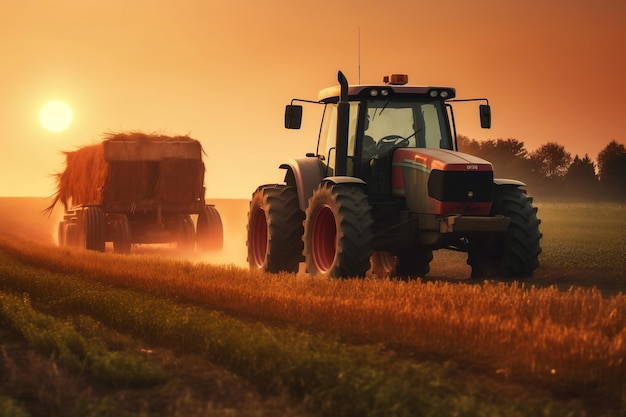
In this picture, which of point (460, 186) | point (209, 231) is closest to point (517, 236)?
point (460, 186)

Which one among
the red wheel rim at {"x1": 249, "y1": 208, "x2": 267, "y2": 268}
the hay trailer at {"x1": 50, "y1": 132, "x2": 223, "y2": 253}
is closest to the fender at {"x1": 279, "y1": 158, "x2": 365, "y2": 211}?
the red wheel rim at {"x1": 249, "y1": 208, "x2": 267, "y2": 268}

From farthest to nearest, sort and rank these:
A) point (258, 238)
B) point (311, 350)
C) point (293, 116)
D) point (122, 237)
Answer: point (122, 237), point (258, 238), point (293, 116), point (311, 350)

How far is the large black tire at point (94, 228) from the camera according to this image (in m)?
23.6

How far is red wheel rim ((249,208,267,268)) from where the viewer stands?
53.3 ft

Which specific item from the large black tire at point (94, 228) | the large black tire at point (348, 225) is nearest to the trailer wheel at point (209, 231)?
the large black tire at point (94, 228)

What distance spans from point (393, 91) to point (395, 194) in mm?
1461

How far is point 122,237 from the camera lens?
23547 millimetres

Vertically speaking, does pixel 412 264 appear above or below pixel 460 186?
below

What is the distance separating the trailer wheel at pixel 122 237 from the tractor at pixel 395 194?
9216 mm

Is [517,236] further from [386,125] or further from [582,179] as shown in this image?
[582,179]

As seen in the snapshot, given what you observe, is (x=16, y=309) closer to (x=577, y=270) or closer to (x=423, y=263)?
(x=423, y=263)

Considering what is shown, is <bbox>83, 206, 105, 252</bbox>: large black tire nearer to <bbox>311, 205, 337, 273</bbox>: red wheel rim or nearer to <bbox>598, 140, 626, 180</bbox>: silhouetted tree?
<bbox>311, 205, 337, 273</bbox>: red wheel rim

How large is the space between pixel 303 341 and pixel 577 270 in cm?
894

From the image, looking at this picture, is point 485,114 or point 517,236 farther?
point 485,114
